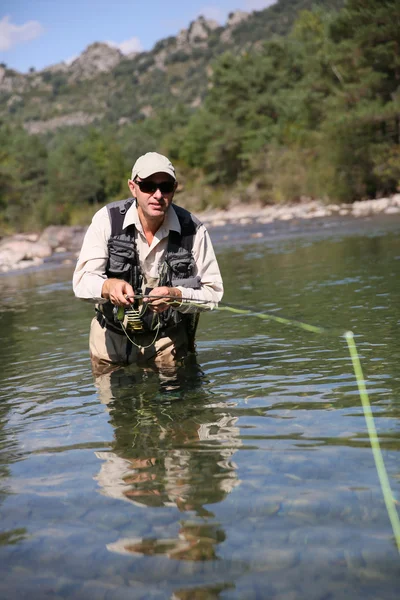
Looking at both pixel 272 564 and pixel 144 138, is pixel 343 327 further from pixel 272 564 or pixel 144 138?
pixel 144 138

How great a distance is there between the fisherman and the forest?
23809 mm

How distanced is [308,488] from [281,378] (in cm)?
214

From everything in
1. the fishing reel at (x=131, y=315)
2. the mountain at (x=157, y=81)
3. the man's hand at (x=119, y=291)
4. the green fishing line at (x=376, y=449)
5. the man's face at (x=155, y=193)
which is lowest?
the green fishing line at (x=376, y=449)

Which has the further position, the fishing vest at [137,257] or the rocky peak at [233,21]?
the rocky peak at [233,21]

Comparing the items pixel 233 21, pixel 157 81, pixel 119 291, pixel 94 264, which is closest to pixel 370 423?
pixel 119 291

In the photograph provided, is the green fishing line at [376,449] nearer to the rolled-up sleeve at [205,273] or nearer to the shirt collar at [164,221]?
the rolled-up sleeve at [205,273]

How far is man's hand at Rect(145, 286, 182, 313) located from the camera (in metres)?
4.89

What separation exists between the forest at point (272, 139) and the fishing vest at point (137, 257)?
23794mm

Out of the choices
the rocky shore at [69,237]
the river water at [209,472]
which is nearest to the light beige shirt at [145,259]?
the river water at [209,472]

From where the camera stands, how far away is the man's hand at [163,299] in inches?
193

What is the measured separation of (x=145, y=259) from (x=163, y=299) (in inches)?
20.5

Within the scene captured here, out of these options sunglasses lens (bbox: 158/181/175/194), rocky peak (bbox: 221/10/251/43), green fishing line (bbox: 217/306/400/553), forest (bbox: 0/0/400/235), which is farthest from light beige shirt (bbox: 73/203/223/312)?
rocky peak (bbox: 221/10/251/43)

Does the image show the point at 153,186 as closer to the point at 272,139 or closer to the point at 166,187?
the point at 166,187

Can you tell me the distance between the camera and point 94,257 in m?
5.22
